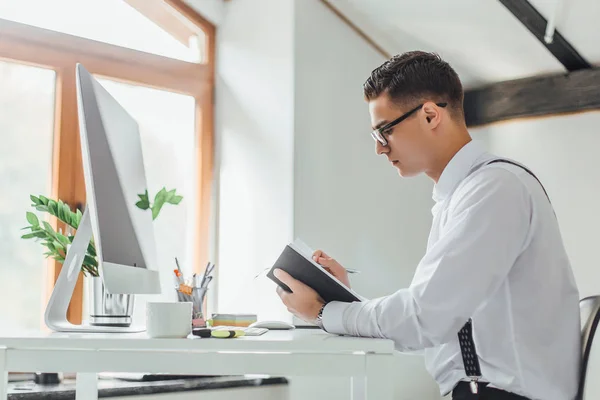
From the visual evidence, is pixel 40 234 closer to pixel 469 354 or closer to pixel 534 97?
pixel 469 354

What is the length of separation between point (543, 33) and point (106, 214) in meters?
2.15

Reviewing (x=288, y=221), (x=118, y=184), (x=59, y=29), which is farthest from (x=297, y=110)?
(x=118, y=184)

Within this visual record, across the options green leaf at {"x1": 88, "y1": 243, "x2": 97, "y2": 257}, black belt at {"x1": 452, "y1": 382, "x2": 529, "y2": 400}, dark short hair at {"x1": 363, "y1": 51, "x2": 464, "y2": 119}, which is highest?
dark short hair at {"x1": 363, "y1": 51, "x2": 464, "y2": 119}

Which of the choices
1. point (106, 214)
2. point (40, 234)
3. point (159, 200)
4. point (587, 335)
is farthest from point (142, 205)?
point (587, 335)

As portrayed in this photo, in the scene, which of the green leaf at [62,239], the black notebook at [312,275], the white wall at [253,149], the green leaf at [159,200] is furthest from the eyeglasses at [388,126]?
the white wall at [253,149]

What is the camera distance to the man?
54.2 inches

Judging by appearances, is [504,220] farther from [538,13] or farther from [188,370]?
[538,13]

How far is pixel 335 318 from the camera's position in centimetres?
146

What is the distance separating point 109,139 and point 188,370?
0.65 metres

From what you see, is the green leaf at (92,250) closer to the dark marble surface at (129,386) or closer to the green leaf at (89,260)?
the green leaf at (89,260)

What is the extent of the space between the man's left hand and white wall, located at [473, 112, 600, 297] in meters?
2.00

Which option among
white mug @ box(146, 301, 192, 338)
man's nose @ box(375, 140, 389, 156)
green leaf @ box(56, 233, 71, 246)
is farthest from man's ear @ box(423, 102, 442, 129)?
green leaf @ box(56, 233, 71, 246)

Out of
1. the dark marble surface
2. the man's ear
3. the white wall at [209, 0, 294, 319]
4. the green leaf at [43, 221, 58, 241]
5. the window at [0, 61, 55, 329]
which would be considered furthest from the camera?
the white wall at [209, 0, 294, 319]

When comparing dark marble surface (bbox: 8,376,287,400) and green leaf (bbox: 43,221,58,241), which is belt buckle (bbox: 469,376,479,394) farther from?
dark marble surface (bbox: 8,376,287,400)
